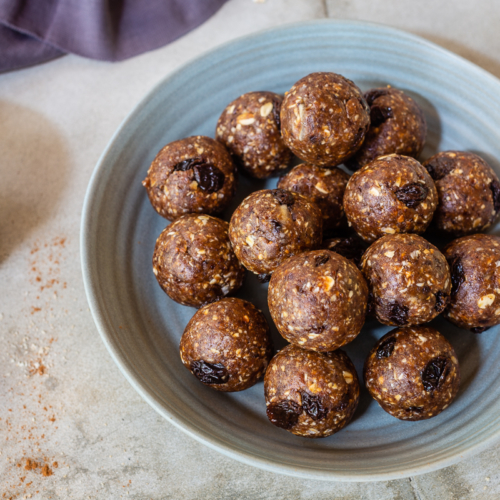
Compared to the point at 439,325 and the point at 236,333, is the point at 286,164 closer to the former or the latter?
the point at 236,333

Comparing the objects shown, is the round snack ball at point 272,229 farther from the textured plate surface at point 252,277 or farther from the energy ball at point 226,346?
the textured plate surface at point 252,277

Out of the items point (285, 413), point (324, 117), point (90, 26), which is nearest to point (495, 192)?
point (324, 117)

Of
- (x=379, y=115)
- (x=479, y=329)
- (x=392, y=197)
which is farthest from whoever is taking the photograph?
(x=379, y=115)

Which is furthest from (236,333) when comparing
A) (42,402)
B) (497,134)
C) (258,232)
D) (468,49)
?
(468,49)

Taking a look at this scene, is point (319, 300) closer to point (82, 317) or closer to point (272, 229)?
point (272, 229)

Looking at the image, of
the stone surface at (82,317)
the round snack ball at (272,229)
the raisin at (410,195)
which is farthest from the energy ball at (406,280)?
the stone surface at (82,317)

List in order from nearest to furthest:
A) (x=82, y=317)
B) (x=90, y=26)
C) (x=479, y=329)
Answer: (x=479, y=329), (x=82, y=317), (x=90, y=26)

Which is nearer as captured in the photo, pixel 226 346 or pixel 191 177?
pixel 226 346

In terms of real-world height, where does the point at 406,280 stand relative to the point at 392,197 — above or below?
below
